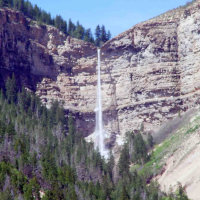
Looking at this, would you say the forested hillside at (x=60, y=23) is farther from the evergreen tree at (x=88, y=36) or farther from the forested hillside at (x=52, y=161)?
the forested hillside at (x=52, y=161)

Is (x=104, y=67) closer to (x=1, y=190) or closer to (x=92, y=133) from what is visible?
(x=92, y=133)

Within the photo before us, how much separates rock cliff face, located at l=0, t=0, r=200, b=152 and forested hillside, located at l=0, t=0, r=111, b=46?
4.90 metres

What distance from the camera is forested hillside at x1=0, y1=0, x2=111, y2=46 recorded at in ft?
302

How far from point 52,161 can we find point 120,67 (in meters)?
28.9

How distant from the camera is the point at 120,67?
84.9 metres

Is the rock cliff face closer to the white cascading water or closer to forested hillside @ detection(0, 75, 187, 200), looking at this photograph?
the white cascading water

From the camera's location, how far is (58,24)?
93.8 m

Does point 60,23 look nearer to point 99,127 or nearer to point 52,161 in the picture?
point 99,127

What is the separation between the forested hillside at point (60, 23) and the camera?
9206 centimetres

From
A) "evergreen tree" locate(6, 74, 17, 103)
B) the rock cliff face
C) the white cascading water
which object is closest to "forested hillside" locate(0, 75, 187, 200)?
"evergreen tree" locate(6, 74, 17, 103)

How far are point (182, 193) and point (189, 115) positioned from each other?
19475 millimetres

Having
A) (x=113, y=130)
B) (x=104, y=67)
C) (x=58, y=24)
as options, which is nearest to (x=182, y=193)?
(x=113, y=130)

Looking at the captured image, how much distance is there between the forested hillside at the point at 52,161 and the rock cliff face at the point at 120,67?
17.5 ft

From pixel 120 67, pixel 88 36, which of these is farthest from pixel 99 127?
pixel 88 36
